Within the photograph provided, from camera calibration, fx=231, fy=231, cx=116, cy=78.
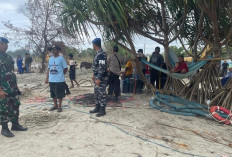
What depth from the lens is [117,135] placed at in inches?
146

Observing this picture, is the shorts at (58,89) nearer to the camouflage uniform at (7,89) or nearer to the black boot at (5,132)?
the camouflage uniform at (7,89)

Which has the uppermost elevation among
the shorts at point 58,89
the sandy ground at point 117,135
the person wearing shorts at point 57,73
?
A: the person wearing shorts at point 57,73

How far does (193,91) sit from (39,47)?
10781 mm

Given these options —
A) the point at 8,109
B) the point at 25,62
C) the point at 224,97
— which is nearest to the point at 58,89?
the point at 8,109

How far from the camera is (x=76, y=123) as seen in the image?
165 inches

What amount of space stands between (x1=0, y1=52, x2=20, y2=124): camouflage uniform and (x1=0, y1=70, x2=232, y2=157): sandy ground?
0.35 meters

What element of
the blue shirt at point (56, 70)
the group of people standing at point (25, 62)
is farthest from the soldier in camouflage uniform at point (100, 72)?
the group of people standing at point (25, 62)

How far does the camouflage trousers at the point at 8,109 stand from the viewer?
11.9 feet

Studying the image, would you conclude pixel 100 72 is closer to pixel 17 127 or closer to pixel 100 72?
pixel 100 72

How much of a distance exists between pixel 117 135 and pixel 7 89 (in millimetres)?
1886

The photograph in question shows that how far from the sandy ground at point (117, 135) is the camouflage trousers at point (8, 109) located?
0.96 feet

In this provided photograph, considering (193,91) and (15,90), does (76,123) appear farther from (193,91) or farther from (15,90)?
(193,91)

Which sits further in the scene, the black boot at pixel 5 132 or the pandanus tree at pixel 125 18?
the pandanus tree at pixel 125 18

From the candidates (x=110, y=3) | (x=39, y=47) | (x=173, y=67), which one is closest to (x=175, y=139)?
(x=110, y=3)
